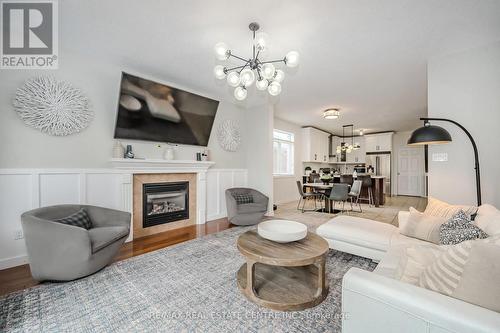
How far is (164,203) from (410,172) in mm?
9538

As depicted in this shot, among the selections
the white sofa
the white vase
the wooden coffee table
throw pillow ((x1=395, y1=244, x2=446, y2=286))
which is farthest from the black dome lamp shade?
the white vase

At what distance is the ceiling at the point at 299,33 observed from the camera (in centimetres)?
202

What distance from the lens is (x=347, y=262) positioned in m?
2.58

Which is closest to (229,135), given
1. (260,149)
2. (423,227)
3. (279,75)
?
(260,149)

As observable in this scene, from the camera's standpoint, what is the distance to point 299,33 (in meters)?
2.42

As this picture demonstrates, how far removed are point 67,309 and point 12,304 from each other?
0.51 meters

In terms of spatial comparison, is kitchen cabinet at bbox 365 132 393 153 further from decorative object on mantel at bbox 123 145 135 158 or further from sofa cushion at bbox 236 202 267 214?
decorative object on mantel at bbox 123 145 135 158

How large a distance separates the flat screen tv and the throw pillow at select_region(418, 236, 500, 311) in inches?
150

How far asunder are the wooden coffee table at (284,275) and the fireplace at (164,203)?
2257 mm

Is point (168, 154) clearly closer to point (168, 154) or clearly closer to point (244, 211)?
point (168, 154)

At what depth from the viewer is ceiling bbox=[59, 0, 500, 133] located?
2.02 m

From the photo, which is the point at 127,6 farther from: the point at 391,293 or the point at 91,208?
the point at 391,293

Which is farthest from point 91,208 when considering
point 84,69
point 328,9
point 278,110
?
point 278,110

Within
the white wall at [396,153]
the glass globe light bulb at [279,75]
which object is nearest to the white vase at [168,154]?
the glass globe light bulb at [279,75]
